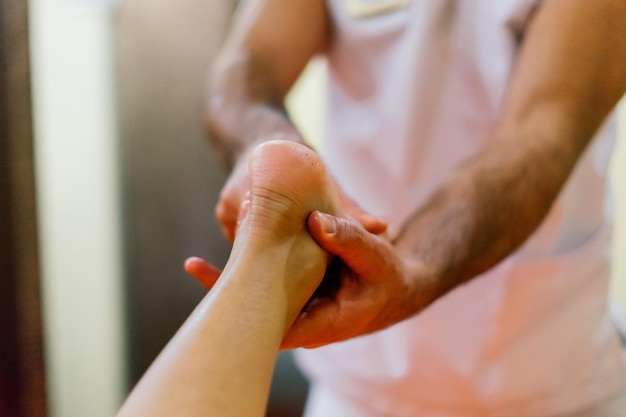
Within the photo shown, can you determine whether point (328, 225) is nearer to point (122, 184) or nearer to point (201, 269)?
point (201, 269)

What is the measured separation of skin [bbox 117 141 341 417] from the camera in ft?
1.18

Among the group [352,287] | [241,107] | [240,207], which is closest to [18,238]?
[241,107]

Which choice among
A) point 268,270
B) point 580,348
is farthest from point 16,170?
point 580,348

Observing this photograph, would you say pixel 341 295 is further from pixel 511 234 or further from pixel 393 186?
pixel 393 186

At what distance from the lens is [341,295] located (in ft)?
1.53

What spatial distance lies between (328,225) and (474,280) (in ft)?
1.03

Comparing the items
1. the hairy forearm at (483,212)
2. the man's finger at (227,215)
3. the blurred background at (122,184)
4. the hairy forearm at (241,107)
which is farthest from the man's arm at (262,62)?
the blurred background at (122,184)

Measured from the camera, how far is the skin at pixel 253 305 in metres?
0.36

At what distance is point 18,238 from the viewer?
1.07 metres

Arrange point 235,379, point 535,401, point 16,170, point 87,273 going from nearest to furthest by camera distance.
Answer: point 235,379
point 535,401
point 16,170
point 87,273

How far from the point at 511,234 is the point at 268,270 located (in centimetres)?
23

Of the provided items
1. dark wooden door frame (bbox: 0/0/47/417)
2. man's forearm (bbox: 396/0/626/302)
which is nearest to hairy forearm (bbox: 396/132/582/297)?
man's forearm (bbox: 396/0/626/302)

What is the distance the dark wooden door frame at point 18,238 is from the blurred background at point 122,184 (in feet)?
0.64

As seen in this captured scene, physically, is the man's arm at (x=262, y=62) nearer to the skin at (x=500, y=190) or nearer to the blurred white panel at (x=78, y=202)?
the skin at (x=500, y=190)
